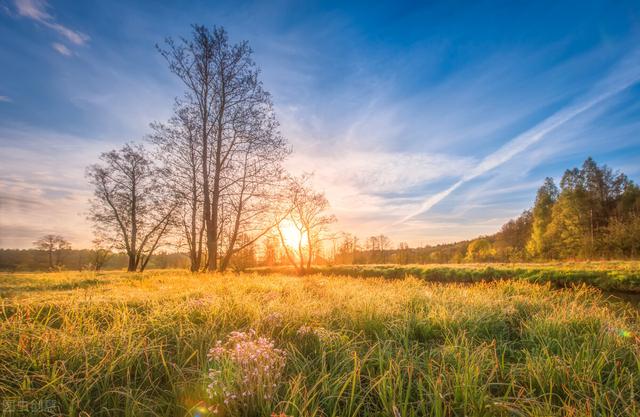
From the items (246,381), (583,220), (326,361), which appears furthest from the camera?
(583,220)

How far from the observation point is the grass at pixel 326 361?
179 cm

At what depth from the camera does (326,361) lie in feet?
8.36

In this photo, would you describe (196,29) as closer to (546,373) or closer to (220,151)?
(220,151)

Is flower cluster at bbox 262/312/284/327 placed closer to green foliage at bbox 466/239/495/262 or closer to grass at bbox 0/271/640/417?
grass at bbox 0/271/640/417

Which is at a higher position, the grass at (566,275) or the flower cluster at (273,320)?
the flower cluster at (273,320)

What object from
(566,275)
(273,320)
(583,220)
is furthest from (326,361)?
(583,220)

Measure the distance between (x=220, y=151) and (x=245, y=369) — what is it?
10442mm

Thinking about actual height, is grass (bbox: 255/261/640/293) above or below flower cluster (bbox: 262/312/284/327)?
below

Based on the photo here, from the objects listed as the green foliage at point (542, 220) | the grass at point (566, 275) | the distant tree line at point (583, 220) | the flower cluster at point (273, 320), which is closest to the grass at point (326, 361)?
the flower cluster at point (273, 320)

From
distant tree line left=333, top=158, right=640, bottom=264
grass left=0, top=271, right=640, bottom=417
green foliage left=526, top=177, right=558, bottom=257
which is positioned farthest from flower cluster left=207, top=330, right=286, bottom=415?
green foliage left=526, top=177, right=558, bottom=257

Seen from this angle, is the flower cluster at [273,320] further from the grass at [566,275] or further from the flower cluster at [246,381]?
the grass at [566,275]

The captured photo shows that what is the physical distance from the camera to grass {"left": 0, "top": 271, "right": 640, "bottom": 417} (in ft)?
5.86

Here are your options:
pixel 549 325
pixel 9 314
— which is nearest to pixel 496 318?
pixel 549 325

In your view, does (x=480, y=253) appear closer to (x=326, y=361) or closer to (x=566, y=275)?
(x=566, y=275)
